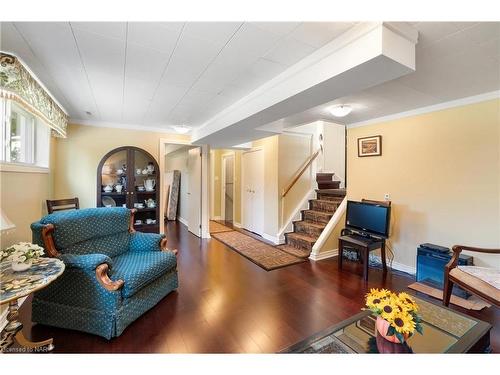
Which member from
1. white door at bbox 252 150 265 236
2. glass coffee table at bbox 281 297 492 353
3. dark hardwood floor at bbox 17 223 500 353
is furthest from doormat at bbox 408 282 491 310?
white door at bbox 252 150 265 236

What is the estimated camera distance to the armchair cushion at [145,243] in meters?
2.63

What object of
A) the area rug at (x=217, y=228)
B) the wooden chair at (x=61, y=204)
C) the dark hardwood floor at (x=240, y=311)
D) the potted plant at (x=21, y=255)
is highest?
the wooden chair at (x=61, y=204)

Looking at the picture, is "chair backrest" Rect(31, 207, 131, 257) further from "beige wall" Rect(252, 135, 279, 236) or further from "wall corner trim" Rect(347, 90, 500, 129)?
"wall corner trim" Rect(347, 90, 500, 129)

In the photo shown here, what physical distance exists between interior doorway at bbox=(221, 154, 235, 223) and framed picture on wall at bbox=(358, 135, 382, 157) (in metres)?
3.87

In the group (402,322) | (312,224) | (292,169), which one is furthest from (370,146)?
(402,322)

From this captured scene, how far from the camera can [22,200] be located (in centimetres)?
236

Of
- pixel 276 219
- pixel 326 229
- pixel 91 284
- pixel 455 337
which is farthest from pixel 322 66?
pixel 276 219

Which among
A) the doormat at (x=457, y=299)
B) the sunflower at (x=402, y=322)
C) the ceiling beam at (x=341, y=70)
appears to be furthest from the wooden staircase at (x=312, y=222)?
the sunflower at (x=402, y=322)

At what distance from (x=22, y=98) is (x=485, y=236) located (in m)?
4.89

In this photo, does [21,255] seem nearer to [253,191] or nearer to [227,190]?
[253,191]

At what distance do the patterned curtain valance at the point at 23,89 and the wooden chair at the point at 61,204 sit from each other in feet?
3.61

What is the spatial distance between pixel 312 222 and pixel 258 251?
48.9 inches

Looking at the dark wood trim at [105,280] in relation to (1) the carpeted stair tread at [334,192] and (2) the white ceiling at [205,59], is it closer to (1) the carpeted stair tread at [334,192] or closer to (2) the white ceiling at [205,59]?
(2) the white ceiling at [205,59]
